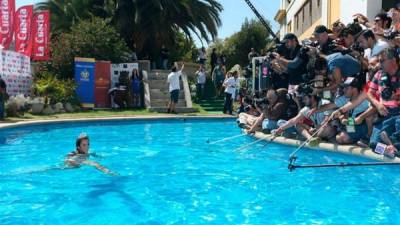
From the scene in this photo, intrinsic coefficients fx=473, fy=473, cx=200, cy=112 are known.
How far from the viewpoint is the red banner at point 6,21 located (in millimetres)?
18719

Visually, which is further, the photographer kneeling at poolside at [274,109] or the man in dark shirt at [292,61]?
the photographer kneeling at poolside at [274,109]

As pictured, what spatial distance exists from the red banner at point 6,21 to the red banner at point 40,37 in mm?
1032

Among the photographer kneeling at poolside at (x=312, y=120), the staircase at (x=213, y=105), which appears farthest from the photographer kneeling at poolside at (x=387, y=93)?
the staircase at (x=213, y=105)

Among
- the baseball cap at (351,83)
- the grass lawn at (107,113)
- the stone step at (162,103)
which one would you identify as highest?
the baseball cap at (351,83)

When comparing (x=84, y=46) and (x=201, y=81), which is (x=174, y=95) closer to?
(x=201, y=81)

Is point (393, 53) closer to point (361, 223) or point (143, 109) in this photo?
point (361, 223)

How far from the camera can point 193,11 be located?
2786 centimetres

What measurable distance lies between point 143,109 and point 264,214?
14620 mm

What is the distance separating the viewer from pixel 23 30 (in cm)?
1911

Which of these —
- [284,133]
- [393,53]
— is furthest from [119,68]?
[393,53]

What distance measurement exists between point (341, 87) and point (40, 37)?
48.7 ft

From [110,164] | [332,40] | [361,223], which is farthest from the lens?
[332,40]

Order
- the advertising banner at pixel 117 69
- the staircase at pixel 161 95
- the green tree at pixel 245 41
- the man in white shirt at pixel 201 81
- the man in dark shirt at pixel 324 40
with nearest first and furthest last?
the man in dark shirt at pixel 324 40, the staircase at pixel 161 95, the advertising banner at pixel 117 69, the man in white shirt at pixel 201 81, the green tree at pixel 245 41

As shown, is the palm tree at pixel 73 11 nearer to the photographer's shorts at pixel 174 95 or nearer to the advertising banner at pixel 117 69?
the advertising banner at pixel 117 69
